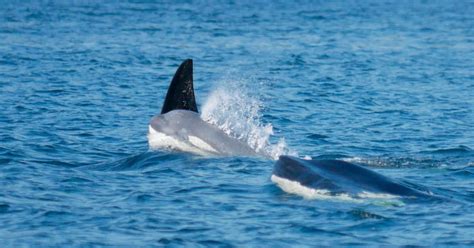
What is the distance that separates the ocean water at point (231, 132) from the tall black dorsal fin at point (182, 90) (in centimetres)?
91

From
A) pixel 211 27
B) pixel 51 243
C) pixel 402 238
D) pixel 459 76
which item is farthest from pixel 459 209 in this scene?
pixel 211 27

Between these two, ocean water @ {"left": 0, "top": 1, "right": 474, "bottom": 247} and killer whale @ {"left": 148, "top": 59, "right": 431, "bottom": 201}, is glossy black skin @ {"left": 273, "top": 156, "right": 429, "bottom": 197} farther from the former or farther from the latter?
ocean water @ {"left": 0, "top": 1, "right": 474, "bottom": 247}

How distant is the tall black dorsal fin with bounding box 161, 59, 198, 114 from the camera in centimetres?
1923

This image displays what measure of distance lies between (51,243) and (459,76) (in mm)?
22575

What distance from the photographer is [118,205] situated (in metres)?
14.5

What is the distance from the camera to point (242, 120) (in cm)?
2198

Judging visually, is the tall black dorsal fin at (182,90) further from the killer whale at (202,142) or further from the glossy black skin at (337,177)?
the glossy black skin at (337,177)

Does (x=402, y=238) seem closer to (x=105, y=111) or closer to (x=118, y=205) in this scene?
(x=118, y=205)

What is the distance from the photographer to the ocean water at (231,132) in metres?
13.3

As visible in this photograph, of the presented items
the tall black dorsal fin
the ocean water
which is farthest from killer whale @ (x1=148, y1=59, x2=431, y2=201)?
the ocean water

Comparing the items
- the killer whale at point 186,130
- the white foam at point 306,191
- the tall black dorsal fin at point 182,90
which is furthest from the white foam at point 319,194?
the tall black dorsal fin at point 182,90

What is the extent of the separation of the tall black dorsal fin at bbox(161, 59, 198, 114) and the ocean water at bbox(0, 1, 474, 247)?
911 millimetres

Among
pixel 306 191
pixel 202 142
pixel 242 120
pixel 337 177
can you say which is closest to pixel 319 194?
pixel 306 191

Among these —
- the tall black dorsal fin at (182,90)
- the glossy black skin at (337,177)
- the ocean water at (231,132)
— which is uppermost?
the tall black dorsal fin at (182,90)
